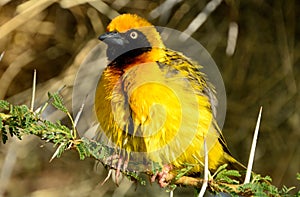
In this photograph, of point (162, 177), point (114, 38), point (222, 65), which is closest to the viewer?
point (162, 177)

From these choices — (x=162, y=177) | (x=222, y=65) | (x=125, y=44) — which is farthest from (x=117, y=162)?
(x=222, y=65)

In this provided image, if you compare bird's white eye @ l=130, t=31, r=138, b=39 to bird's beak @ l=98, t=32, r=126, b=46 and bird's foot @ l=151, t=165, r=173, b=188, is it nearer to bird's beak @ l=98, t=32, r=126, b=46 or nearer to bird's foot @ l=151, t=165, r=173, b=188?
bird's beak @ l=98, t=32, r=126, b=46

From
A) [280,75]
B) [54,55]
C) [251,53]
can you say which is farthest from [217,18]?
[54,55]

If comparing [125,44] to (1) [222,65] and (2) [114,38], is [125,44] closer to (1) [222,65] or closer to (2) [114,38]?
(2) [114,38]

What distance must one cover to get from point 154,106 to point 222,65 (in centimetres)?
289

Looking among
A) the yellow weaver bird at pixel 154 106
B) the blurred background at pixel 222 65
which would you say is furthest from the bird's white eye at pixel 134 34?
the blurred background at pixel 222 65

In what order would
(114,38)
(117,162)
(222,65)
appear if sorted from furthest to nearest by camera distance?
(222,65) < (114,38) < (117,162)

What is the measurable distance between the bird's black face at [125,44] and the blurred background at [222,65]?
6.63 ft

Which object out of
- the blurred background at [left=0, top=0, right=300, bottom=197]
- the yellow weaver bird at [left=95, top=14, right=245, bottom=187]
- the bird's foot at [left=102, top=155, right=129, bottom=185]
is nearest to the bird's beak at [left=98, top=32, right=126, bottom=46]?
the yellow weaver bird at [left=95, top=14, right=245, bottom=187]

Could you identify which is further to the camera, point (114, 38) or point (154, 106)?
point (114, 38)

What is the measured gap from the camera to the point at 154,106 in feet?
7.86

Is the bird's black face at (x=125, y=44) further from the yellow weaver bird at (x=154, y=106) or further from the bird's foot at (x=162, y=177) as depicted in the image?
the bird's foot at (x=162, y=177)

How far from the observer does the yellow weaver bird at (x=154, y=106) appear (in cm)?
240

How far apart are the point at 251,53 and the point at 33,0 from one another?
2154 mm
